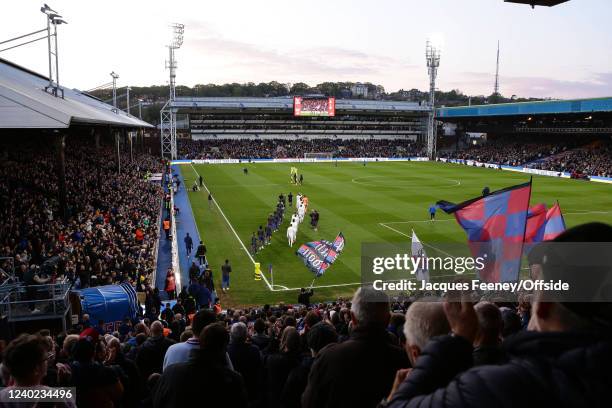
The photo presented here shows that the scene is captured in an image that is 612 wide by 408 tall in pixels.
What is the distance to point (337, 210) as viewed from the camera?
34.7 meters

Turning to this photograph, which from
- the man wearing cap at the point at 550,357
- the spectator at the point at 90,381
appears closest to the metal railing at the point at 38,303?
the spectator at the point at 90,381

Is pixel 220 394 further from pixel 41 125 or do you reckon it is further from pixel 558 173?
pixel 558 173

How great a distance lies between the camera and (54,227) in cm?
2016

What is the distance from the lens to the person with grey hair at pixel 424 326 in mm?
2623

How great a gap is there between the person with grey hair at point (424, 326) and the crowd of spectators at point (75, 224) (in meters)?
11.5

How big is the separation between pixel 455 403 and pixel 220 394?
7.69 feet

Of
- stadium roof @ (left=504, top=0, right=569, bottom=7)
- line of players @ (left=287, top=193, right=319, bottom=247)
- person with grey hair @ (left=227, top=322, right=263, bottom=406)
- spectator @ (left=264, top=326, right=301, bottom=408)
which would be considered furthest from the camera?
line of players @ (left=287, top=193, right=319, bottom=247)

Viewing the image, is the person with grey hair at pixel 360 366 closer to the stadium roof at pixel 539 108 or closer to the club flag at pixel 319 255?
the club flag at pixel 319 255

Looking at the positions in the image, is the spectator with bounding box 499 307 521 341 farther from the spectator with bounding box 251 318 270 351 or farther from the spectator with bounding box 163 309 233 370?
the spectator with bounding box 251 318 270 351

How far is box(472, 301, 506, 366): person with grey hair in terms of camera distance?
101 inches

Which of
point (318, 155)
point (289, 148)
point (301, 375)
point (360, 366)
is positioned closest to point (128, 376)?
point (301, 375)

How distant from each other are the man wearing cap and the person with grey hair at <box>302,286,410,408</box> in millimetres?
1159

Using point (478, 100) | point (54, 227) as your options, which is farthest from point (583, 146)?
point (478, 100)

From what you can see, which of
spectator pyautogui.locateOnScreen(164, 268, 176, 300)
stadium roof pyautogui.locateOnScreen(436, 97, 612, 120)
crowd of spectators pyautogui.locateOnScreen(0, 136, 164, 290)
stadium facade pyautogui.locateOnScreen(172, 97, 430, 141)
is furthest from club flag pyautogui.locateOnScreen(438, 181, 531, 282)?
stadium facade pyautogui.locateOnScreen(172, 97, 430, 141)
